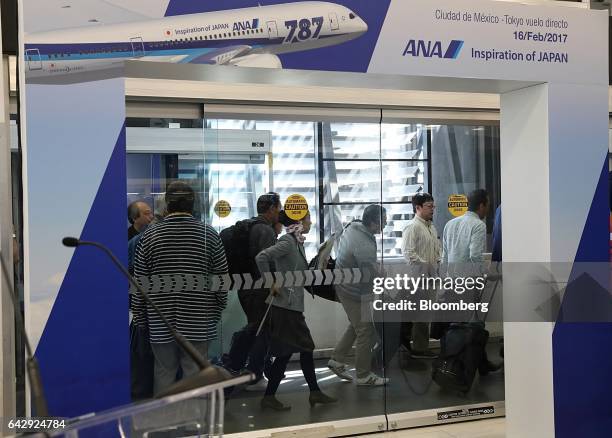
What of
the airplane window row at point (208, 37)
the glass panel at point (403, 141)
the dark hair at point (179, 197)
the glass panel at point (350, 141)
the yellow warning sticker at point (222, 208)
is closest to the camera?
Answer: the airplane window row at point (208, 37)

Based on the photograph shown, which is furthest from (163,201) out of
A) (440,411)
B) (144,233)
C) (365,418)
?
(440,411)

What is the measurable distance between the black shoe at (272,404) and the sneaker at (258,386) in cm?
8

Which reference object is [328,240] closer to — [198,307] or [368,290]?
[368,290]

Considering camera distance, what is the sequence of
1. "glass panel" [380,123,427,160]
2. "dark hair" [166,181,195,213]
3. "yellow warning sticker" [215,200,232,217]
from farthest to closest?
"glass panel" [380,123,427,160]
"yellow warning sticker" [215,200,232,217]
"dark hair" [166,181,195,213]

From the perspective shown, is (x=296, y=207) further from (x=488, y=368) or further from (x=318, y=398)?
(x=488, y=368)

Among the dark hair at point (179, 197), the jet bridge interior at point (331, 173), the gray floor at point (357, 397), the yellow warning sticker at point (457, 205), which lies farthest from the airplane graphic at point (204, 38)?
the gray floor at point (357, 397)

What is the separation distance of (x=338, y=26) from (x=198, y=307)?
2.20 metres

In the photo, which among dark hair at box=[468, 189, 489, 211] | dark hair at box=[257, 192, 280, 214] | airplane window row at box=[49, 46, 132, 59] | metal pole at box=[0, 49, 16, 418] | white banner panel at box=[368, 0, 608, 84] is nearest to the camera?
airplane window row at box=[49, 46, 132, 59]

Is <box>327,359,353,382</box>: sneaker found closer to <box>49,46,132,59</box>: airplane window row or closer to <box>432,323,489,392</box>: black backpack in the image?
<box>432,323,489,392</box>: black backpack

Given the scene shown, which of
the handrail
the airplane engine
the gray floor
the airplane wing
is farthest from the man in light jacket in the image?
the handrail

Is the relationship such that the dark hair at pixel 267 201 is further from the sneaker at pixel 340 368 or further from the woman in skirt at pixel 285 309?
the sneaker at pixel 340 368

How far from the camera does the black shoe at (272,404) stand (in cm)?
550

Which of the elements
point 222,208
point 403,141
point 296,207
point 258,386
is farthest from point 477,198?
point 258,386

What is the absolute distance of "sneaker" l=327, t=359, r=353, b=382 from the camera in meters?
5.70
